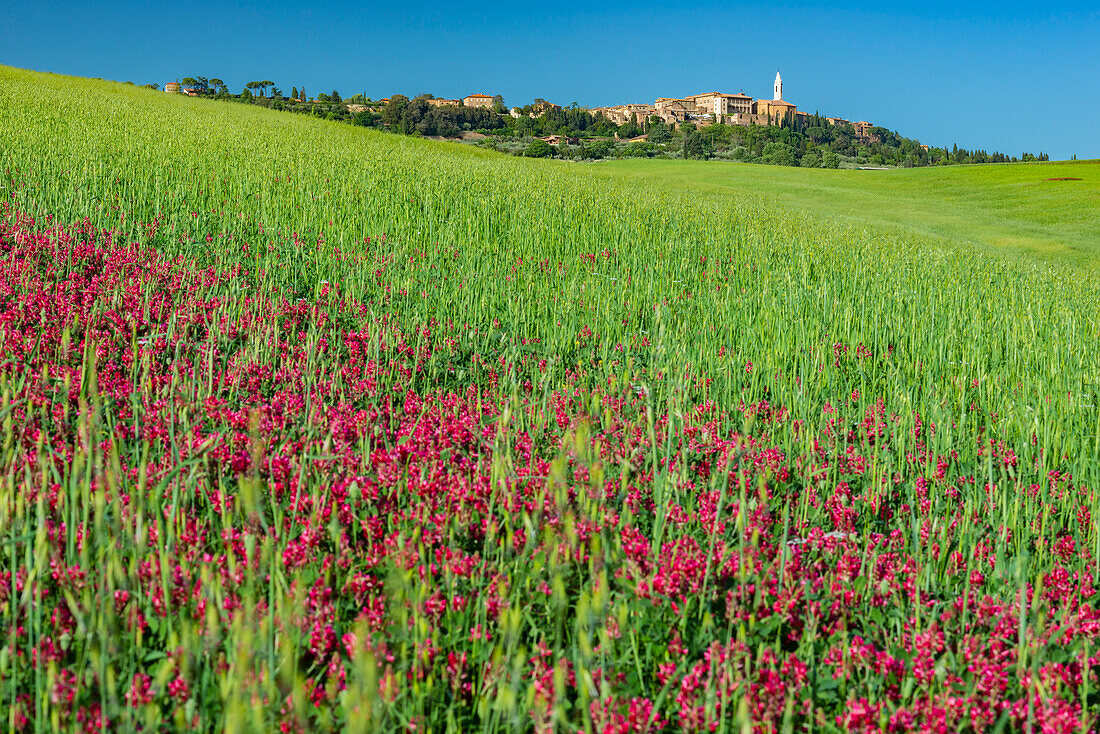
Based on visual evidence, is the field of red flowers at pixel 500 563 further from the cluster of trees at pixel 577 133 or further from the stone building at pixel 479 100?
the stone building at pixel 479 100

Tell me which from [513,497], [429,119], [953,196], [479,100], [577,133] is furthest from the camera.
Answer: [479,100]

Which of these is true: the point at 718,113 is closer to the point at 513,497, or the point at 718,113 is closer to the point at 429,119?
the point at 429,119

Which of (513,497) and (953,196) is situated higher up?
(953,196)

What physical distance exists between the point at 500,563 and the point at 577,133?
368 feet

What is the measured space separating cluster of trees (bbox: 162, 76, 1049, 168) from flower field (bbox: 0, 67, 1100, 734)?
54.4 metres

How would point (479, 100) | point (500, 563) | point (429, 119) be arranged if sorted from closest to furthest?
1. point (500, 563)
2. point (429, 119)
3. point (479, 100)

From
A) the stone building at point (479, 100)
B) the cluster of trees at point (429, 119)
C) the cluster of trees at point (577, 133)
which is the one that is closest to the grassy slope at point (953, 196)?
the cluster of trees at point (577, 133)

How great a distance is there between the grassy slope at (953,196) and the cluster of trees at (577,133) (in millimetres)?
27462

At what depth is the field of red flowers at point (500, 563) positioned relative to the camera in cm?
159

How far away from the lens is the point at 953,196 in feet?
99.8

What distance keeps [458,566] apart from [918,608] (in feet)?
4.07

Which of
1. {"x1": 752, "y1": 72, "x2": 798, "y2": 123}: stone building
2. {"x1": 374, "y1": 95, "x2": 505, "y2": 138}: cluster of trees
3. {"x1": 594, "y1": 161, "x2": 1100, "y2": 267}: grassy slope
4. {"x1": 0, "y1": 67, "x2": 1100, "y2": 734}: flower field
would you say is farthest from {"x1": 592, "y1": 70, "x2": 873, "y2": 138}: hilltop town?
{"x1": 0, "y1": 67, "x2": 1100, "y2": 734}: flower field

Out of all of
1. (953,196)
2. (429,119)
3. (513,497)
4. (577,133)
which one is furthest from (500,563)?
(577,133)

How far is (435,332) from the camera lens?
4.56 meters
